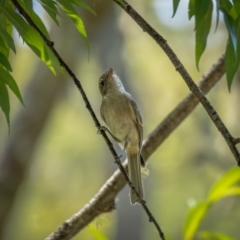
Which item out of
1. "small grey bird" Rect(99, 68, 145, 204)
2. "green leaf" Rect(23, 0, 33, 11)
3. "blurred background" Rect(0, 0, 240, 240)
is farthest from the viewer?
"blurred background" Rect(0, 0, 240, 240)

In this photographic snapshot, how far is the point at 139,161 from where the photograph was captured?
2057 millimetres

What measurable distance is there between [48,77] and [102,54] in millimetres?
947

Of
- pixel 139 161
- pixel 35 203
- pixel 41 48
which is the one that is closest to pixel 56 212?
pixel 35 203

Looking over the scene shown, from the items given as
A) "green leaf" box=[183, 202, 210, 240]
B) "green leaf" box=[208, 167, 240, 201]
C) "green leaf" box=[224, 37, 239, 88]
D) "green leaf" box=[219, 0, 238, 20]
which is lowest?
"green leaf" box=[183, 202, 210, 240]

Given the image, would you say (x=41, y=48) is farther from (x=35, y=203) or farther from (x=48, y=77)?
(x=35, y=203)

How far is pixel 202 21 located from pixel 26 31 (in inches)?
15.3

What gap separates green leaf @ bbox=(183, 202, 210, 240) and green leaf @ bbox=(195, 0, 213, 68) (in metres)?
0.75

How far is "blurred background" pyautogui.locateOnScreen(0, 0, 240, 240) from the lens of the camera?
Answer: 4.00m

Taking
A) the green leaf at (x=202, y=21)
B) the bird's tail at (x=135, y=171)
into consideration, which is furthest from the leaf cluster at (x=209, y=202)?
the green leaf at (x=202, y=21)

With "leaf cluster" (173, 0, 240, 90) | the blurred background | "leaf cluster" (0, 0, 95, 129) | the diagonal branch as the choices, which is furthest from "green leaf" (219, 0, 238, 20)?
the blurred background

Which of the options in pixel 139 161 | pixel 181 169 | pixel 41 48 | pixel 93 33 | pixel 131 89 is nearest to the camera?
pixel 41 48

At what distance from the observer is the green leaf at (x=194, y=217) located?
6.11ft

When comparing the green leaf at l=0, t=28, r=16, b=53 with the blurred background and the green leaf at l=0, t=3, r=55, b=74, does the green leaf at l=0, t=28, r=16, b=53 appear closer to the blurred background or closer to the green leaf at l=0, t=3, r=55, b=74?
the green leaf at l=0, t=3, r=55, b=74

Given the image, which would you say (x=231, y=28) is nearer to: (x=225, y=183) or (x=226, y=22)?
(x=226, y=22)
